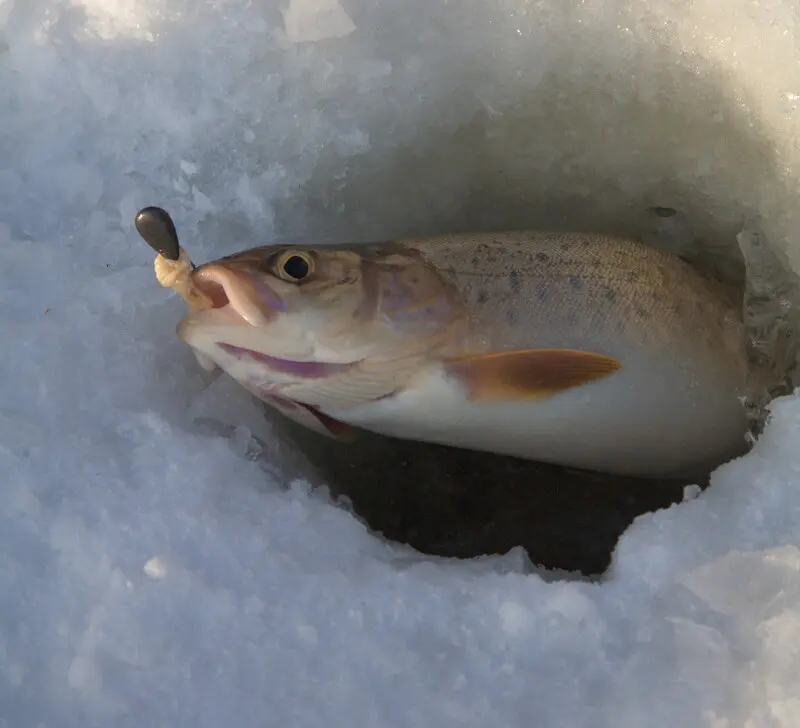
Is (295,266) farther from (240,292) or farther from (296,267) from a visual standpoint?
(240,292)

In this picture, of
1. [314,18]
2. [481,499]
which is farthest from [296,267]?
[481,499]

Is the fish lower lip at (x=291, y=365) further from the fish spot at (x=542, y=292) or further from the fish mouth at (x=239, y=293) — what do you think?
the fish spot at (x=542, y=292)

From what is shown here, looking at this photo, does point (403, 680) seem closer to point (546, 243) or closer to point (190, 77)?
point (546, 243)

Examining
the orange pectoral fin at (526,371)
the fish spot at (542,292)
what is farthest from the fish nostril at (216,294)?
the fish spot at (542,292)

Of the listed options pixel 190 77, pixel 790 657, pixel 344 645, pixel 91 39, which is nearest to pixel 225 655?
pixel 344 645

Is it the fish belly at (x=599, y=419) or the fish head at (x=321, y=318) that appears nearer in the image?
the fish head at (x=321, y=318)
